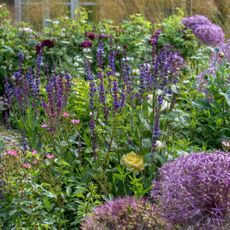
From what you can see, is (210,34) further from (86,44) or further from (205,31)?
(86,44)

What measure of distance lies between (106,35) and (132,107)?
2.71m

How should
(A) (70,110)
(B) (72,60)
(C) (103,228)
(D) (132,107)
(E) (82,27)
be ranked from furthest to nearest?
1. (E) (82,27)
2. (B) (72,60)
3. (A) (70,110)
4. (D) (132,107)
5. (C) (103,228)

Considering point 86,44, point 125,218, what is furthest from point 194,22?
point 125,218

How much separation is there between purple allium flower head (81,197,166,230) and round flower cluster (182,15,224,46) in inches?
170

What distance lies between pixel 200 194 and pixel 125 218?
0.30m

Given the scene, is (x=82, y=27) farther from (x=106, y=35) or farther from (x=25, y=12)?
(x=25, y=12)

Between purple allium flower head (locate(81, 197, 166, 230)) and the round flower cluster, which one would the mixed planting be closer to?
purple allium flower head (locate(81, 197, 166, 230))

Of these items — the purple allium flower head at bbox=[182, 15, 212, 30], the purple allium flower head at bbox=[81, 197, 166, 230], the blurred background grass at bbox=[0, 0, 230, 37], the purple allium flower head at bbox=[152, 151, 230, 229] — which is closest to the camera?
the purple allium flower head at bbox=[152, 151, 230, 229]

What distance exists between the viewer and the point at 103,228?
1.98m

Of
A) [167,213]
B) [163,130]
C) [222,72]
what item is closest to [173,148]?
[163,130]

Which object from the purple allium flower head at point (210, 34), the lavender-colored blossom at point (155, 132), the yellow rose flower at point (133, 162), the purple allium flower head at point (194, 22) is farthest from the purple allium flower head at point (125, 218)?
the purple allium flower head at point (194, 22)

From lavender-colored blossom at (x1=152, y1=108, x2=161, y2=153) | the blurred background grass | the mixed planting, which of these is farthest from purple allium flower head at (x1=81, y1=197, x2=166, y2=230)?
the blurred background grass

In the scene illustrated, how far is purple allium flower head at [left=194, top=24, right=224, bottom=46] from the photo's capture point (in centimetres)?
612

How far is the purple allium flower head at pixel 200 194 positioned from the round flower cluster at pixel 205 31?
171 inches
